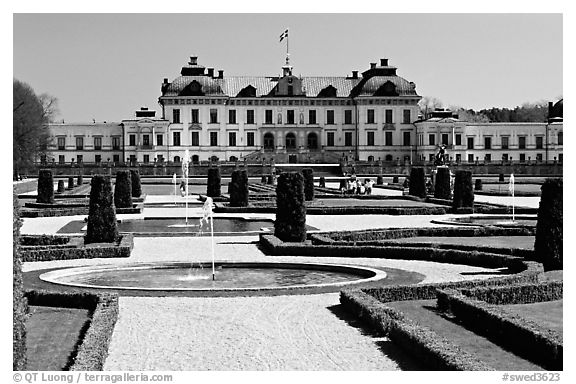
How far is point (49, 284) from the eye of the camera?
36.8ft

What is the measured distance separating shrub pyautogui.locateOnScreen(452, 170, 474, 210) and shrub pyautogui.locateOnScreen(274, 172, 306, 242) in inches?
369

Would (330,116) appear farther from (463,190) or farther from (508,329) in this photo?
(508,329)

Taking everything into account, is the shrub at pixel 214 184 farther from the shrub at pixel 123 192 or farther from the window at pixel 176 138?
the window at pixel 176 138

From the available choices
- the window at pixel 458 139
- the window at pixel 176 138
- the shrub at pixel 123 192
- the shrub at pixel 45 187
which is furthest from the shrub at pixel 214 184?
the window at pixel 458 139

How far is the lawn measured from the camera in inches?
289

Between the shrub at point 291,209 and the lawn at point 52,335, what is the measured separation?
684 centimetres

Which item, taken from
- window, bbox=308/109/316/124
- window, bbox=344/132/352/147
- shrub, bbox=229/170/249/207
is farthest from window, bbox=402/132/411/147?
shrub, bbox=229/170/249/207

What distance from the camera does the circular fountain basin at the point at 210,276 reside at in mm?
11312

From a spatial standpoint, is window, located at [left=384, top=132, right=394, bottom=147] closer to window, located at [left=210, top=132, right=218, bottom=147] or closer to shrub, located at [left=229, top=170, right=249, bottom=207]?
window, located at [left=210, top=132, right=218, bottom=147]

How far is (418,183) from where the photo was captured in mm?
32062

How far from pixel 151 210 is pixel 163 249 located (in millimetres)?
10639

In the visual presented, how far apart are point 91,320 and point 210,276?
4.06 m
